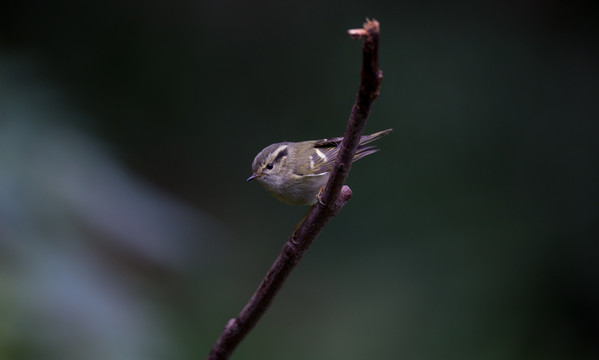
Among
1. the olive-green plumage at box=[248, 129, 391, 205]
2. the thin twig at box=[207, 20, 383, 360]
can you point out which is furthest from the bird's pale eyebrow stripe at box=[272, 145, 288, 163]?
the thin twig at box=[207, 20, 383, 360]

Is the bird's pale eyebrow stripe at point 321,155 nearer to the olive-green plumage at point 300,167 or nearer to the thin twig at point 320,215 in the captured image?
the olive-green plumage at point 300,167

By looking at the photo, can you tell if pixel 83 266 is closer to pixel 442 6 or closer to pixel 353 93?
pixel 353 93

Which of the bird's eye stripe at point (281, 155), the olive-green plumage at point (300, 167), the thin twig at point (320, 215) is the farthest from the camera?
the bird's eye stripe at point (281, 155)

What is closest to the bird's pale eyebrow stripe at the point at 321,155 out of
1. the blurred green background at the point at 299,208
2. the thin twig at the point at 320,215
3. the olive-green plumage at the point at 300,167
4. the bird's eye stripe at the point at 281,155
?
the olive-green plumage at the point at 300,167

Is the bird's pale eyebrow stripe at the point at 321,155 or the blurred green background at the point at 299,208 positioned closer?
the bird's pale eyebrow stripe at the point at 321,155

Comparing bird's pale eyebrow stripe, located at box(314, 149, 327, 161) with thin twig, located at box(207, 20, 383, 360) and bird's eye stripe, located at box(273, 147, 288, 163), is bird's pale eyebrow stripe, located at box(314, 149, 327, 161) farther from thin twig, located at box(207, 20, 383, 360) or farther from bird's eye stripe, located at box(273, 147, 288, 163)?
thin twig, located at box(207, 20, 383, 360)
